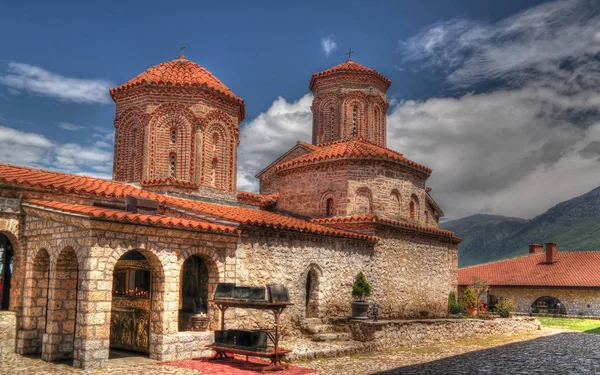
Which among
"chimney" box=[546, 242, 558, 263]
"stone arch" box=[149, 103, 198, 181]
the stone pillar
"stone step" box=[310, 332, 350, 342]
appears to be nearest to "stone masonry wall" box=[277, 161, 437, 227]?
"stone arch" box=[149, 103, 198, 181]

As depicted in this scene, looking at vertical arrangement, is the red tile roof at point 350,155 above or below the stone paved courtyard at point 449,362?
above

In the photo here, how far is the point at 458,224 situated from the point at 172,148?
186907 millimetres

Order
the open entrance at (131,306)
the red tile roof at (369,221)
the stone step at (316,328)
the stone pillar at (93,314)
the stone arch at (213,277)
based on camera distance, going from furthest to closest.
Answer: the red tile roof at (369,221) → the stone step at (316,328) → the stone arch at (213,277) → the open entrance at (131,306) → the stone pillar at (93,314)

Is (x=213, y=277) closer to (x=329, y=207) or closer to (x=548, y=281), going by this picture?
(x=329, y=207)

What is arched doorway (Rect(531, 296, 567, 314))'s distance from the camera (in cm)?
2993

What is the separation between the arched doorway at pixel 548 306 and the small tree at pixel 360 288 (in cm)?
1929

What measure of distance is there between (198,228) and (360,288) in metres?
6.11

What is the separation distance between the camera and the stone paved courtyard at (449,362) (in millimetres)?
9609

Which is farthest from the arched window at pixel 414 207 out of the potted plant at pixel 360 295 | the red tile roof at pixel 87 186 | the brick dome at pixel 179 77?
the brick dome at pixel 179 77

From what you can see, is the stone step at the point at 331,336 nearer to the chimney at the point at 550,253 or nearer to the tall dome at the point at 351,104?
the tall dome at the point at 351,104

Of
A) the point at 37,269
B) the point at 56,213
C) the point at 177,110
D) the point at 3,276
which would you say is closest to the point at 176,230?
the point at 56,213

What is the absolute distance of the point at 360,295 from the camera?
50.3ft

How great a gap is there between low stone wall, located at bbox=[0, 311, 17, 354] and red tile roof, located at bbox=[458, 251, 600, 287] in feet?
89.6

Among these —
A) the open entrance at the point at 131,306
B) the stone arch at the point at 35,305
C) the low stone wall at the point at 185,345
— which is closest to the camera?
the low stone wall at the point at 185,345
